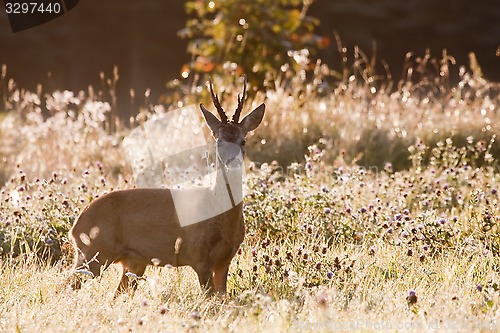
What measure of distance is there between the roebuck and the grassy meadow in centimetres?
16

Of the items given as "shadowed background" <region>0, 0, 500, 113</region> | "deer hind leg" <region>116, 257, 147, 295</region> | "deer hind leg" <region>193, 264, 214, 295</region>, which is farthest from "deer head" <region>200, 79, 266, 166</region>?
"shadowed background" <region>0, 0, 500, 113</region>

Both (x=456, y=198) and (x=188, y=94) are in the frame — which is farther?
(x=188, y=94)

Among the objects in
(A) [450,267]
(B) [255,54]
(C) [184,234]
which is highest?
(B) [255,54]

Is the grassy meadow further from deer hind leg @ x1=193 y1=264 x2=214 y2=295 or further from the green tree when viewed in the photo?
the green tree

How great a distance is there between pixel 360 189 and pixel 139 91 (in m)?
19.0

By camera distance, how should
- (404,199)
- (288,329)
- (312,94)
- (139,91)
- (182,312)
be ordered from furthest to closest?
(139,91) → (312,94) → (404,199) → (182,312) → (288,329)

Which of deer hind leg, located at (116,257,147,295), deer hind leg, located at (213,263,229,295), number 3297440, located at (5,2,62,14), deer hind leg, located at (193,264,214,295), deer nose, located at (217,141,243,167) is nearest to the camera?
deer nose, located at (217,141,243,167)

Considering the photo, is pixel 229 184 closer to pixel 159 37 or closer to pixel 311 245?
pixel 311 245

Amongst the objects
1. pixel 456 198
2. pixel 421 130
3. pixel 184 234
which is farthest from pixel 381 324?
pixel 421 130

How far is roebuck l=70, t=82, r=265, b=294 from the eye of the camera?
16.4 ft

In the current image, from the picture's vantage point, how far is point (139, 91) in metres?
25.4

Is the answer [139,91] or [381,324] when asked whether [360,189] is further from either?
[139,91]

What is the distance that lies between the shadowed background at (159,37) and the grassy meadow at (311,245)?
16.5 m

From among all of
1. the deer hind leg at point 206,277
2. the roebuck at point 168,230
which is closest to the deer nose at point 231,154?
the roebuck at point 168,230
